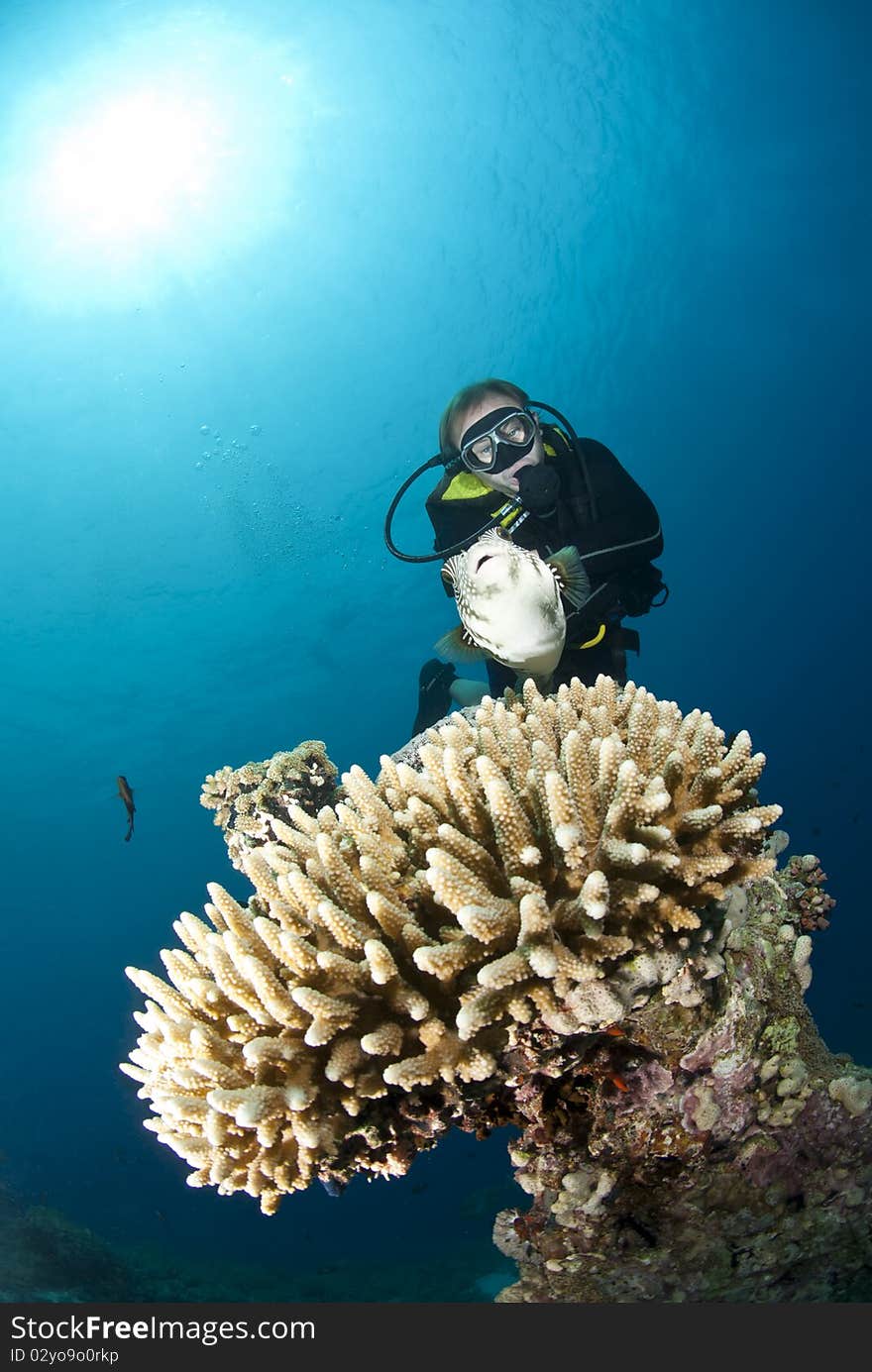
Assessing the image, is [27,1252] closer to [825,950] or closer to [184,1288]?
[184,1288]

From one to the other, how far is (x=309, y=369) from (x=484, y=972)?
3104 centimetres

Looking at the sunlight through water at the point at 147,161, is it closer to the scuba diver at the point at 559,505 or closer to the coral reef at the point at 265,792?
the scuba diver at the point at 559,505

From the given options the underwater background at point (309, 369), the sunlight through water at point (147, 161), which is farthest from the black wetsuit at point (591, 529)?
the sunlight through water at point (147, 161)

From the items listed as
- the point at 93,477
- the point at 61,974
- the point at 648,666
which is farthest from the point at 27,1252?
the point at 648,666

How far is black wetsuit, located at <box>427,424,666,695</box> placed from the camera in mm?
4883

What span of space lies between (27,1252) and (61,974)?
4165cm

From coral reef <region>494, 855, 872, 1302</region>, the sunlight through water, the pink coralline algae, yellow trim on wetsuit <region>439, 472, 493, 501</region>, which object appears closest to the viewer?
coral reef <region>494, 855, 872, 1302</region>

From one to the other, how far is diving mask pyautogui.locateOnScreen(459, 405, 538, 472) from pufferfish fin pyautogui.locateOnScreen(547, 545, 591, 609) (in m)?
1.93

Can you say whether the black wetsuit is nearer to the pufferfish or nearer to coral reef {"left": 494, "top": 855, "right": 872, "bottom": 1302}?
the pufferfish

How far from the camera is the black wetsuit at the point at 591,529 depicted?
4.88 metres

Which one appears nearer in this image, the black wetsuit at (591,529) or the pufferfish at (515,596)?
the pufferfish at (515,596)

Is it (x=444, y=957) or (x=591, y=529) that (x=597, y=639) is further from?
(x=444, y=957)

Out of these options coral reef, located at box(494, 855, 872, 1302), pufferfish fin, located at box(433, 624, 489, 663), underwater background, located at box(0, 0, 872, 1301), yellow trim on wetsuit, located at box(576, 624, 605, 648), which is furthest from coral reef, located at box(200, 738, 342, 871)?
underwater background, located at box(0, 0, 872, 1301)

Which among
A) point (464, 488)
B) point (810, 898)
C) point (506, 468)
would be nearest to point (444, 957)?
point (810, 898)
